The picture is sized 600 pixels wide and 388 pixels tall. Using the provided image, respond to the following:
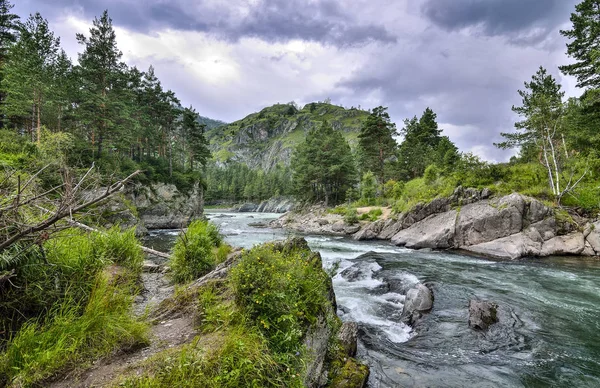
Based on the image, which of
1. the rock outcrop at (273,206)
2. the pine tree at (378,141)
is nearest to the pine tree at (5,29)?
the pine tree at (378,141)

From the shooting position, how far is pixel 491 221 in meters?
19.4

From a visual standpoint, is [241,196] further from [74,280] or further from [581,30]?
[74,280]

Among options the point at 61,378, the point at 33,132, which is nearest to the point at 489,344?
the point at 61,378

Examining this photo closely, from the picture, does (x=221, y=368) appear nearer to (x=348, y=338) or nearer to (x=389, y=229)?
(x=348, y=338)

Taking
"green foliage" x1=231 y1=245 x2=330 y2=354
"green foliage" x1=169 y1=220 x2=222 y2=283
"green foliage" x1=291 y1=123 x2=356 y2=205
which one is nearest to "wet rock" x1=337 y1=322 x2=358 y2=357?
"green foliage" x1=231 y1=245 x2=330 y2=354

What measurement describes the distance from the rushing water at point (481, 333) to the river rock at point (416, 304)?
29 centimetres

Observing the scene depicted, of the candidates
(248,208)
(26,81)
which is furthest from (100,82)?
(248,208)

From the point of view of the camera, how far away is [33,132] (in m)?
25.9

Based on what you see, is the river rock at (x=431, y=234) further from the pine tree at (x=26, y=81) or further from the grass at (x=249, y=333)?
the pine tree at (x=26, y=81)

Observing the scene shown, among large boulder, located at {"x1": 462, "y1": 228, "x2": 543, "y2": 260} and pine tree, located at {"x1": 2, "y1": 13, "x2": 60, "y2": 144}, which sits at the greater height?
pine tree, located at {"x1": 2, "y1": 13, "x2": 60, "y2": 144}

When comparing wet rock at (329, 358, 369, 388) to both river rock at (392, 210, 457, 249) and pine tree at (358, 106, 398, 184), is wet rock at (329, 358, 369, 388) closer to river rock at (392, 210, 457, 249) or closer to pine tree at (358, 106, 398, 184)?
river rock at (392, 210, 457, 249)

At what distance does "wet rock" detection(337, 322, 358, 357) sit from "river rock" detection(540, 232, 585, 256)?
18.1m

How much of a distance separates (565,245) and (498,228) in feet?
12.2

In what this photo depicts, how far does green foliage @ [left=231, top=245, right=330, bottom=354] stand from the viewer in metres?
3.81
